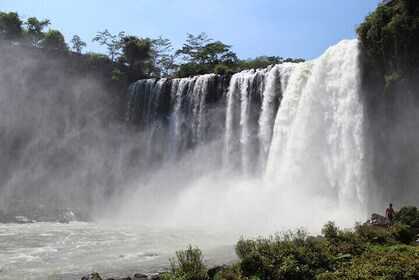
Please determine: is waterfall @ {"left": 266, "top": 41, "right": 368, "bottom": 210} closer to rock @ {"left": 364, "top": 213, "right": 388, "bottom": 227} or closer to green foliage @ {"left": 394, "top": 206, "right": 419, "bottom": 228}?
rock @ {"left": 364, "top": 213, "right": 388, "bottom": 227}

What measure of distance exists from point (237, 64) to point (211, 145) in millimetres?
23984

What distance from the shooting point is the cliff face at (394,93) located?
23.9 meters

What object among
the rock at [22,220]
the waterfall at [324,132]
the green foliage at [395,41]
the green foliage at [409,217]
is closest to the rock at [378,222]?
the green foliage at [409,217]

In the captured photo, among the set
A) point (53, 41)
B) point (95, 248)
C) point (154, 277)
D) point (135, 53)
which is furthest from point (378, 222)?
point (53, 41)

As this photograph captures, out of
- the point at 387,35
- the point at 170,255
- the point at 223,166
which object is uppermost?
the point at 387,35

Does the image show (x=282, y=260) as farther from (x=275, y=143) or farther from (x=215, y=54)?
(x=215, y=54)

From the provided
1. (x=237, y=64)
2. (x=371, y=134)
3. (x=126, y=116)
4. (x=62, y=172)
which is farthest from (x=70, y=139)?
(x=371, y=134)

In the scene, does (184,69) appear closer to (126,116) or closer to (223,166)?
(126,116)

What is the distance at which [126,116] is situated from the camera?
4212cm

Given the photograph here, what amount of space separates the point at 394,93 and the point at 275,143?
351 inches

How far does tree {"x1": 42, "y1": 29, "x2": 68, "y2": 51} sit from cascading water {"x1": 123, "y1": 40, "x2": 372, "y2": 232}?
658 inches

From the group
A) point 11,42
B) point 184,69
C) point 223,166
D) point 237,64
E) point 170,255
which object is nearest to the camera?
point 170,255

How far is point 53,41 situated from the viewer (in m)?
47.1

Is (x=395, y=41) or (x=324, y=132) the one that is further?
(x=324, y=132)
